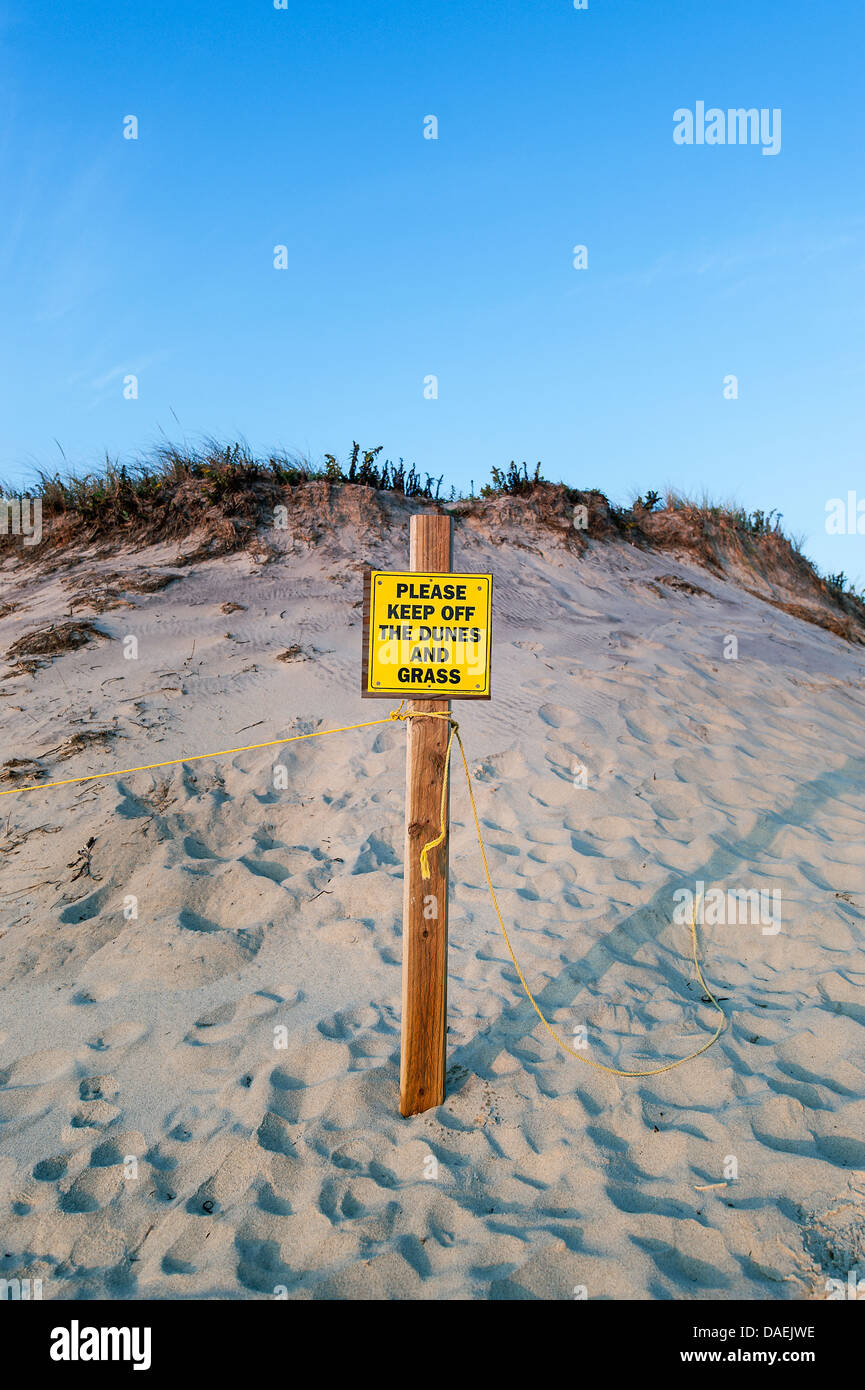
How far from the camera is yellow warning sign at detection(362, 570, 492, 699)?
3.19m

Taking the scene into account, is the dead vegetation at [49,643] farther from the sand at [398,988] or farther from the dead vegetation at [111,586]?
the dead vegetation at [111,586]

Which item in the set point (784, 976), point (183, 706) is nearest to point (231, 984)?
point (784, 976)

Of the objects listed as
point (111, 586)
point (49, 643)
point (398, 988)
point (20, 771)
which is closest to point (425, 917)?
point (398, 988)

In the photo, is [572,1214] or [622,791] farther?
[622,791]

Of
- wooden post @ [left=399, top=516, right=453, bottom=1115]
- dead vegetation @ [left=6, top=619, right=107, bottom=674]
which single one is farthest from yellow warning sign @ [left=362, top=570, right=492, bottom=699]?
dead vegetation @ [left=6, top=619, right=107, bottom=674]

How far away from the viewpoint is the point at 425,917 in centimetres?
320

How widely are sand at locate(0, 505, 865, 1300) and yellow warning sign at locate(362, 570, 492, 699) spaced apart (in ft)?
5.36

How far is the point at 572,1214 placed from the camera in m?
2.74

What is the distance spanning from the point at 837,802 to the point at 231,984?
14.3 feet

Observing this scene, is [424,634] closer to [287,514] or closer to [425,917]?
[425,917]

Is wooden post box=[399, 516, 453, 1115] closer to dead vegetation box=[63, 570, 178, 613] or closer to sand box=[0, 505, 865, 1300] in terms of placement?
sand box=[0, 505, 865, 1300]

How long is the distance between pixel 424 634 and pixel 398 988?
1852 mm

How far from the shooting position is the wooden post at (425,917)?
126 inches

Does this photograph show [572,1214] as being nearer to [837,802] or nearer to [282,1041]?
[282,1041]
